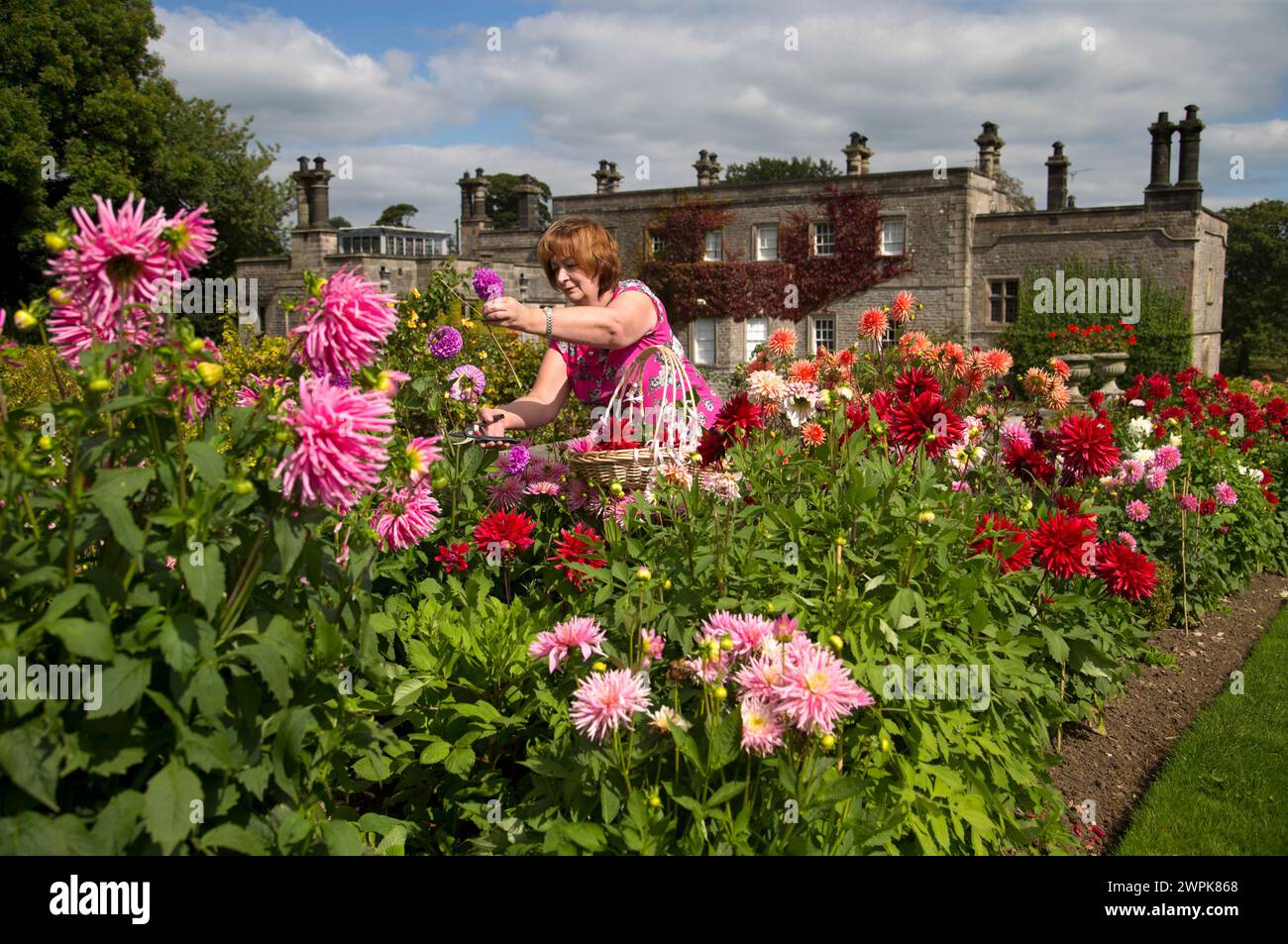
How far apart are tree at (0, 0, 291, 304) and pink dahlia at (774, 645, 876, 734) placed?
2826cm

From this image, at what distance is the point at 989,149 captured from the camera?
2995cm

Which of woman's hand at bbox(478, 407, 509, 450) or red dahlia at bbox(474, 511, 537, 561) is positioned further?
woman's hand at bbox(478, 407, 509, 450)

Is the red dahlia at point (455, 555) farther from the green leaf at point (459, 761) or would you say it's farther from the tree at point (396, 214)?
the tree at point (396, 214)

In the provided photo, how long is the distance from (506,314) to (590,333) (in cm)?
48

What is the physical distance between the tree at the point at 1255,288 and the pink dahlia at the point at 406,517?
45.9 metres

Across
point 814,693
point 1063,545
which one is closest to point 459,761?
point 814,693

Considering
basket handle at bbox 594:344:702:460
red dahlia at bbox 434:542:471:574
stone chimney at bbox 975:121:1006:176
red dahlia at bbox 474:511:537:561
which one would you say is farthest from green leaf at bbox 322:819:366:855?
stone chimney at bbox 975:121:1006:176

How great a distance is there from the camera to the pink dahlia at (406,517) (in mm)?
2055

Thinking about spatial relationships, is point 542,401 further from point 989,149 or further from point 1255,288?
point 1255,288

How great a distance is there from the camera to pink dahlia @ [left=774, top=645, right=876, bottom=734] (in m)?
1.75

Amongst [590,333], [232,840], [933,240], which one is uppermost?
[933,240]

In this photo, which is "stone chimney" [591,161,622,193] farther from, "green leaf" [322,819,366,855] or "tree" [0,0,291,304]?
"green leaf" [322,819,366,855]

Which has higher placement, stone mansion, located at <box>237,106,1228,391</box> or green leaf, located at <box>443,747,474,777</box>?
stone mansion, located at <box>237,106,1228,391</box>
